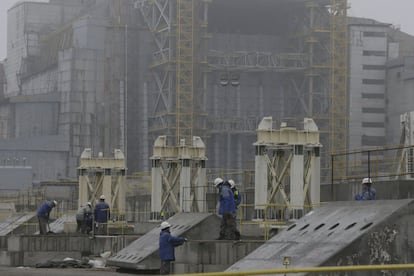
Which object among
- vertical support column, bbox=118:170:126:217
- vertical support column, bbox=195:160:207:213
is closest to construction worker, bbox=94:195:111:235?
vertical support column, bbox=195:160:207:213

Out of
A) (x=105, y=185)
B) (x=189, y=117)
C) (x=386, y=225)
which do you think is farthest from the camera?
(x=189, y=117)

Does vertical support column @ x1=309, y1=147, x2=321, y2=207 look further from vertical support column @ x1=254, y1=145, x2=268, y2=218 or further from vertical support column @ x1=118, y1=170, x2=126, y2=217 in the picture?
vertical support column @ x1=118, y1=170, x2=126, y2=217

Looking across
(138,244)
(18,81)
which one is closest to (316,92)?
(18,81)

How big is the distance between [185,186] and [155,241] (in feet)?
40.1

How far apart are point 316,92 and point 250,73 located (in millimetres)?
7299

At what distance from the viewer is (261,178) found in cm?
3316

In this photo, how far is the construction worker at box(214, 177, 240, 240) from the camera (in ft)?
80.1

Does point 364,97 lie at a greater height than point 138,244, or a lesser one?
greater

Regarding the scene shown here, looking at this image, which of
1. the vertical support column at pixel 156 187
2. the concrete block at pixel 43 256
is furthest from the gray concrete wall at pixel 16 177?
the concrete block at pixel 43 256

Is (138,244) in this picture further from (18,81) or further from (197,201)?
(18,81)

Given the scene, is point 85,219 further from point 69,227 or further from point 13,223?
point 13,223

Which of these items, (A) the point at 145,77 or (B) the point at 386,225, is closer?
(B) the point at 386,225

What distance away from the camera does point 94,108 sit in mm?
110000

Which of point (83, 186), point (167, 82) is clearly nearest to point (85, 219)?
point (83, 186)
